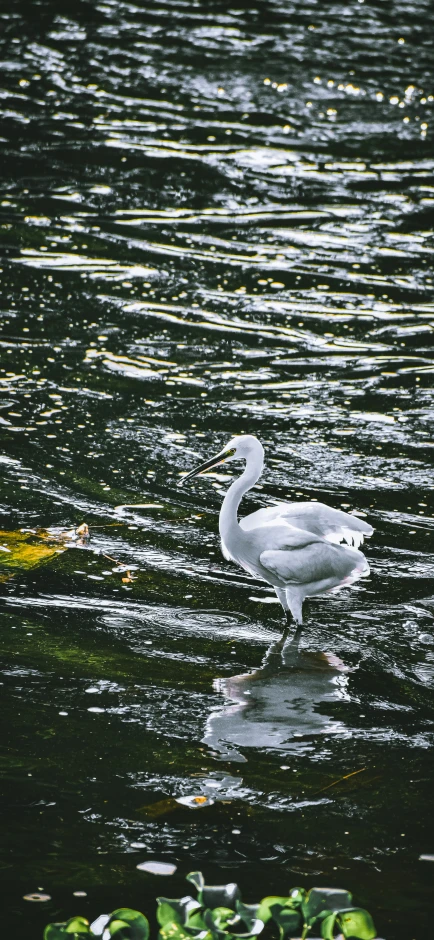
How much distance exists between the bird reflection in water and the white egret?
31cm

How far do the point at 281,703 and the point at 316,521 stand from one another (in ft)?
3.93

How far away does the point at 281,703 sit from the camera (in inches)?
241

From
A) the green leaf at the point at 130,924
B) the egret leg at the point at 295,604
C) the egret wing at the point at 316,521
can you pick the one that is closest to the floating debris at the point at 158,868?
the green leaf at the point at 130,924

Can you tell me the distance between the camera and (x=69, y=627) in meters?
6.70

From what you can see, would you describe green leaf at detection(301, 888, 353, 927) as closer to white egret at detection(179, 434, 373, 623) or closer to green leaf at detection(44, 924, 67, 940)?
green leaf at detection(44, 924, 67, 940)

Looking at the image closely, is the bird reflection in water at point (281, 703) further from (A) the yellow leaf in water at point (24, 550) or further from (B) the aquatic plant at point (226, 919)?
(B) the aquatic plant at point (226, 919)

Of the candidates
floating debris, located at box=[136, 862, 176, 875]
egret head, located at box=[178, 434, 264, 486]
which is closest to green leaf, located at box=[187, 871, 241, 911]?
floating debris, located at box=[136, 862, 176, 875]

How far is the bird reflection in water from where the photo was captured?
5.73 metres

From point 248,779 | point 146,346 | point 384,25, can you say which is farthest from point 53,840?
point 384,25

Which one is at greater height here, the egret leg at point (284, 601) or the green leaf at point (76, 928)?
the green leaf at point (76, 928)

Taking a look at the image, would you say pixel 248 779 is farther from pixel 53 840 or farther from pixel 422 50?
pixel 422 50

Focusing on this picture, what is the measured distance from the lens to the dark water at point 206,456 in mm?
5066

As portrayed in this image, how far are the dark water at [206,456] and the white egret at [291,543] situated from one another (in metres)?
0.26

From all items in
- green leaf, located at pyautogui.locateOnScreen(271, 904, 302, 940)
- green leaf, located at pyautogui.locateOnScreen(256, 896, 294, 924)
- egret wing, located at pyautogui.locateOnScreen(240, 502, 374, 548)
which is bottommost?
egret wing, located at pyautogui.locateOnScreen(240, 502, 374, 548)
